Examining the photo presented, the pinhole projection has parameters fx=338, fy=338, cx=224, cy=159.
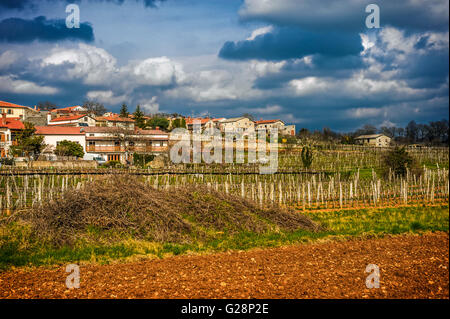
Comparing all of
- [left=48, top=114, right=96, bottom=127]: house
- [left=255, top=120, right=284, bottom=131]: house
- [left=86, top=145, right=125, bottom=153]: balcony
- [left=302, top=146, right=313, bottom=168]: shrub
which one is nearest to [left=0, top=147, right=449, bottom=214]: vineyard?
[left=302, top=146, right=313, bottom=168]: shrub

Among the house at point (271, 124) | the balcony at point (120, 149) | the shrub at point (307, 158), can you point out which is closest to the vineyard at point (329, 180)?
the shrub at point (307, 158)

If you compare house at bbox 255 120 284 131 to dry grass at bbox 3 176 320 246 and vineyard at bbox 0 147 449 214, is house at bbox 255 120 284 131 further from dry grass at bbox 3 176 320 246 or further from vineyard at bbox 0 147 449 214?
dry grass at bbox 3 176 320 246

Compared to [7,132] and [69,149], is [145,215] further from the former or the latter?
[69,149]

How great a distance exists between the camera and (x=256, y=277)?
7.38 metres

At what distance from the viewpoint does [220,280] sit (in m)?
7.14

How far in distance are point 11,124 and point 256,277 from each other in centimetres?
4167

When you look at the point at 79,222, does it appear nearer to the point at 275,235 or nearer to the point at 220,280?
the point at 220,280

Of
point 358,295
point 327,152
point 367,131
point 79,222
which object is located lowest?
point 358,295

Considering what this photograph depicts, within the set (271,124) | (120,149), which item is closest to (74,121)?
(120,149)

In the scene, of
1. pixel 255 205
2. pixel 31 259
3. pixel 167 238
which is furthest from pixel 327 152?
pixel 31 259

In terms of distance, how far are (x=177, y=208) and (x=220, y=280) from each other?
15.6ft

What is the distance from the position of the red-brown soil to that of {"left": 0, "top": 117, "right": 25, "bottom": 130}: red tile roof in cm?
3619

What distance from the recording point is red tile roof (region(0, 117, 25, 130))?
3744 cm

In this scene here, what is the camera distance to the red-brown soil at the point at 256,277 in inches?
254
